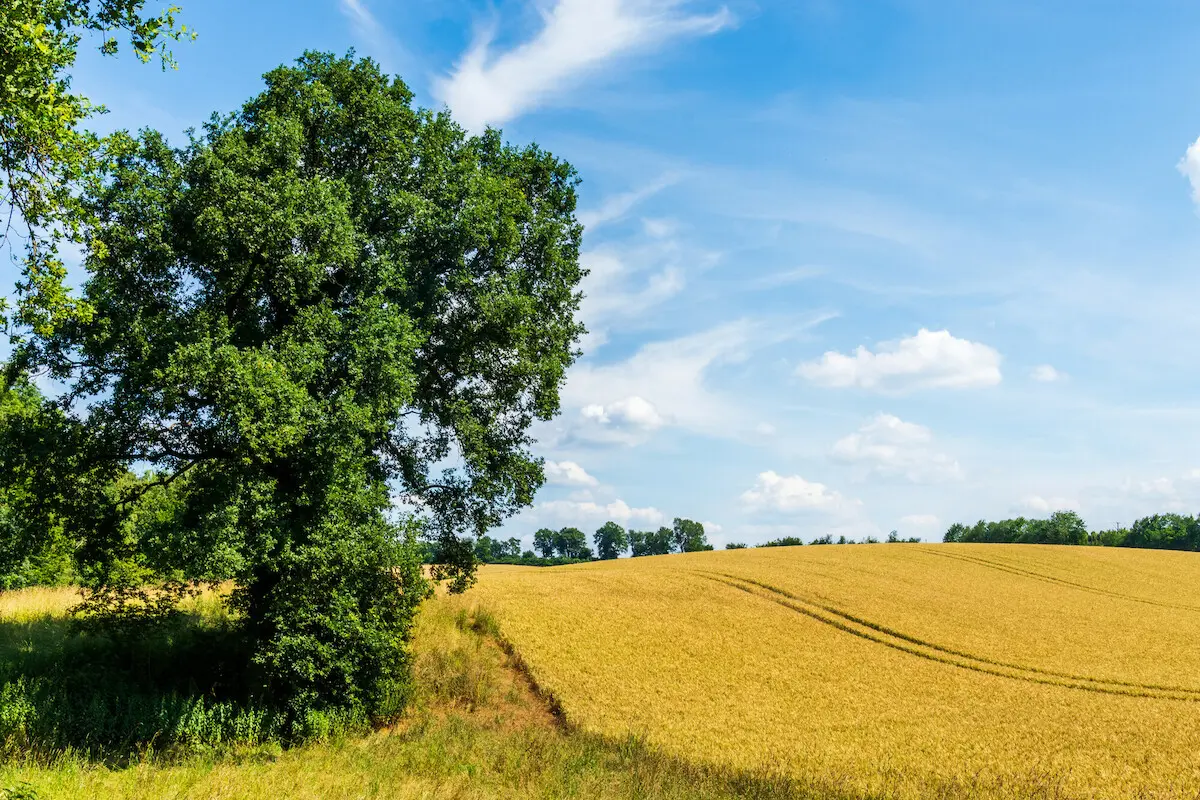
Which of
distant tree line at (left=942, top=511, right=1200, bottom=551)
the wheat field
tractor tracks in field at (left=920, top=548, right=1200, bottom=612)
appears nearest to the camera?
the wheat field

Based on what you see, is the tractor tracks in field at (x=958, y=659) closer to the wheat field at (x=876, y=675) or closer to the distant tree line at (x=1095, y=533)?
the wheat field at (x=876, y=675)

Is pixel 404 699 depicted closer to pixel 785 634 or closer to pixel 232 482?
pixel 232 482

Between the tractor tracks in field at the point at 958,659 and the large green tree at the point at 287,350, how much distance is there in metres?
23.6

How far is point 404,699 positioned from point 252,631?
5.16 metres

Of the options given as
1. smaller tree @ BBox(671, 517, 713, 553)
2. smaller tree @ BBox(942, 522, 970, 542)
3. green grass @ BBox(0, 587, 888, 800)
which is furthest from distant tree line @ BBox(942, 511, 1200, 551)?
green grass @ BBox(0, 587, 888, 800)

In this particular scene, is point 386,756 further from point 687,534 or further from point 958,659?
point 687,534

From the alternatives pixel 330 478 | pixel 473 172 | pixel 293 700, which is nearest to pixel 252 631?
pixel 293 700

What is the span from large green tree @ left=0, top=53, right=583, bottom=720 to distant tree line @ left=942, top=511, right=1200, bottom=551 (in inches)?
6224

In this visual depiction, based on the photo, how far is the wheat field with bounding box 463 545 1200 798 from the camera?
20281mm

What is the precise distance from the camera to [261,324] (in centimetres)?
2106

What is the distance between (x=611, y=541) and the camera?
573 ft

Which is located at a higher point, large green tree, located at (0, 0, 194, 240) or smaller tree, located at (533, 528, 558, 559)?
large green tree, located at (0, 0, 194, 240)

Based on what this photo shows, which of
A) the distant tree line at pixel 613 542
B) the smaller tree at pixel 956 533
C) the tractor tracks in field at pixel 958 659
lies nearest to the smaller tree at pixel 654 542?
the distant tree line at pixel 613 542

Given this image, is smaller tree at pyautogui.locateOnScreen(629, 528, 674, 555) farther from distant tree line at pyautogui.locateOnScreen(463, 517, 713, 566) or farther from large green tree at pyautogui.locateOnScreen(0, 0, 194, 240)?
large green tree at pyautogui.locateOnScreen(0, 0, 194, 240)
